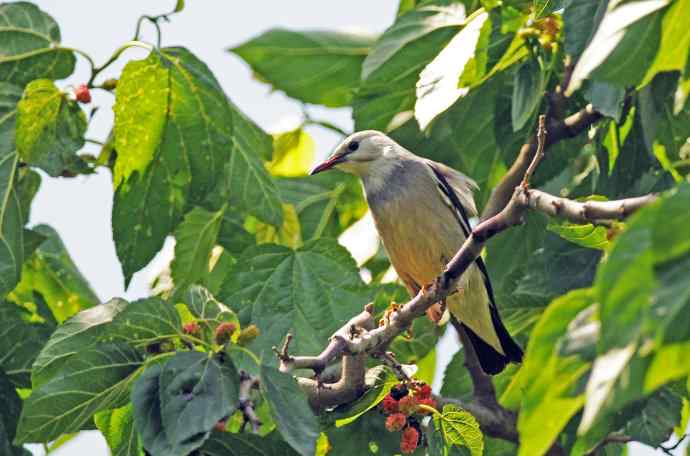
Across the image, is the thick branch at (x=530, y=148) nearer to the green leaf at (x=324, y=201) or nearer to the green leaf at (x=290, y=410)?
the green leaf at (x=324, y=201)

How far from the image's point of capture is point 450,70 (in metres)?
4.61

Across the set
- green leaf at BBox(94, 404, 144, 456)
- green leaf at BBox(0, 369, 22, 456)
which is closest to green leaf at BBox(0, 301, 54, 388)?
green leaf at BBox(0, 369, 22, 456)

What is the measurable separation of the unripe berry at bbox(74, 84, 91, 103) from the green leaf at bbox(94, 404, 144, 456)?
175 cm

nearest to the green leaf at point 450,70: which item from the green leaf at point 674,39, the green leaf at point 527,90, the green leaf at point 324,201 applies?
the green leaf at point 527,90

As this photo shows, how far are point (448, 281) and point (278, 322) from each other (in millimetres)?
1420

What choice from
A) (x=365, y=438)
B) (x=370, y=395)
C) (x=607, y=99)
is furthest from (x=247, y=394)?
(x=607, y=99)

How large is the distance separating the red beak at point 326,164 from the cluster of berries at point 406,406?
2.37 meters

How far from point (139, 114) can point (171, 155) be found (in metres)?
0.22

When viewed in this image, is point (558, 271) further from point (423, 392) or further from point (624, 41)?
point (624, 41)

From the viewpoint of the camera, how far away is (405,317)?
159 inches

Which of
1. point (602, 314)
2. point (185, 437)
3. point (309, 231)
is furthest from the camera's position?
point (309, 231)

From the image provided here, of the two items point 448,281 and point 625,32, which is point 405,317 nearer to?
point 448,281

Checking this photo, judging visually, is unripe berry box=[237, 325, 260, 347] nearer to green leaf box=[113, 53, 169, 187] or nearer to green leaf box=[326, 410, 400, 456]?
green leaf box=[326, 410, 400, 456]

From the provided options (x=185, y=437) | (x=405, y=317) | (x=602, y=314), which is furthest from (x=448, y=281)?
(x=602, y=314)
